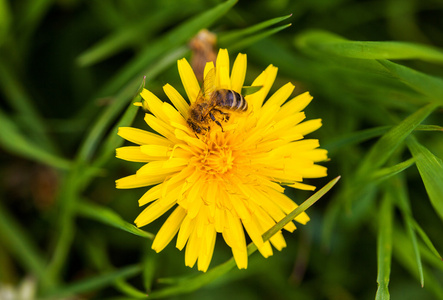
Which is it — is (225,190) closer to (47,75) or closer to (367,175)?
(367,175)

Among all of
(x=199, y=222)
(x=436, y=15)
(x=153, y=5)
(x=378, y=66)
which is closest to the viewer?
(x=199, y=222)

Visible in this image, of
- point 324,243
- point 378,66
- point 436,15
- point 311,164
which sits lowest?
point 324,243

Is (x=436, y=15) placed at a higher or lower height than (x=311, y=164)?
higher

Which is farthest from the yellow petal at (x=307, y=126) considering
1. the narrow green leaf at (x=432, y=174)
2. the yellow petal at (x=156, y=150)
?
the yellow petal at (x=156, y=150)

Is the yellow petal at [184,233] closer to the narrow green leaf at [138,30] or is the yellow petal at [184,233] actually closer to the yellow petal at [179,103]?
the yellow petal at [179,103]

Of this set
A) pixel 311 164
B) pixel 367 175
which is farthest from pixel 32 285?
pixel 367 175

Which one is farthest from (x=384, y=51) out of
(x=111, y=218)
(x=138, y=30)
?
(x=138, y=30)

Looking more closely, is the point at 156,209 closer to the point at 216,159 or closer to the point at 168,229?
the point at 168,229
